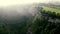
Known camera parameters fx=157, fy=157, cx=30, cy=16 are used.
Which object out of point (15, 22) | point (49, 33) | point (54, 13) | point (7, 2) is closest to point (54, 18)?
point (54, 13)

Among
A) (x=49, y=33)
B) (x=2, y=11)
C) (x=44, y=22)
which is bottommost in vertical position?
(x=49, y=33)

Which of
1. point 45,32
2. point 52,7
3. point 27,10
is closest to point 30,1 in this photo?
point 27,10

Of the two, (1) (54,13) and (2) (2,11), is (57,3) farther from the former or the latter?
(2) (2,11)

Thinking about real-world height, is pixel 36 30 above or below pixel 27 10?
below

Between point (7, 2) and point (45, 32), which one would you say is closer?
point (45, 32)

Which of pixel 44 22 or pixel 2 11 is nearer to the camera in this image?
pixel 44 22

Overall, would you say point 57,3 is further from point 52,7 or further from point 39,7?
point 39,7
